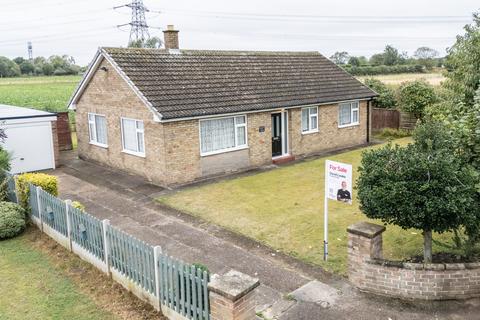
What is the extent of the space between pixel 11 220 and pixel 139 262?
5443 millimetres

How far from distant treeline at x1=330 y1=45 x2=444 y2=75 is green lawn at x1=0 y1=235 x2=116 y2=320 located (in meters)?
39.3

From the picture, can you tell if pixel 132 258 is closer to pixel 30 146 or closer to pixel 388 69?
pixel 30 146

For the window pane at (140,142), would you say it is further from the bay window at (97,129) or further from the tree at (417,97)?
the tree at (417,97)

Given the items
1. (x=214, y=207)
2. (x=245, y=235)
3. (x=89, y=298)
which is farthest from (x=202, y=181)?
(x=89, y=298)

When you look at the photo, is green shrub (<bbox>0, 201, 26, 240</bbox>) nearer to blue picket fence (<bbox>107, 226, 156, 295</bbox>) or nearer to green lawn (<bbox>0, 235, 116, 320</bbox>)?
green lawn (<bbox>0, 235, 116, 320</bbox>)

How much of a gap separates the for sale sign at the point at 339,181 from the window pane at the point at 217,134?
8221mm

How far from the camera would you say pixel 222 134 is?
17516 millimetres

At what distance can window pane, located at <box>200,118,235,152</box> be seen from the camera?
1694cm

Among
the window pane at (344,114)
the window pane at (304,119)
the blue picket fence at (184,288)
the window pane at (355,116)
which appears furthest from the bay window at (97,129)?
the blue picket fence at (184,288)

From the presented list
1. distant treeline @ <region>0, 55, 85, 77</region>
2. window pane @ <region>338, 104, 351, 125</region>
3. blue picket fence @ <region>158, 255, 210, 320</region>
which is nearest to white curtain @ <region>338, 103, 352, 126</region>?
window pane @ <region>338, 104, 351, 125</region>

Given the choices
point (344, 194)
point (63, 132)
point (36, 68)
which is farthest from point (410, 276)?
point (36, 68)

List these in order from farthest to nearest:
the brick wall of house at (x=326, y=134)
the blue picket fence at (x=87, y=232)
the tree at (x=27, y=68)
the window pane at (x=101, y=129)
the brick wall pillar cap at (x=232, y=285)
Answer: the tree at (x=27, y=68), the brick wall of house at (x=326, y=134), the window pane at (x=101, y=129), the blue picket fence at (x=87, y=232), the brick wall pillar cap at (x=232, y=285)

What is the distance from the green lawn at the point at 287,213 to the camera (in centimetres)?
1023

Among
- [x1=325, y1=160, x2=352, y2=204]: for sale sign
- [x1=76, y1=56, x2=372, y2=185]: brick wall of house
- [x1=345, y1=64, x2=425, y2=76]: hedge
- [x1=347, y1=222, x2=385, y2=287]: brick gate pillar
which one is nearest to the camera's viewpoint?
[x1=347, y1=222, x2=385, y2=287]: brick gate pillar
